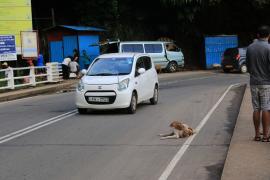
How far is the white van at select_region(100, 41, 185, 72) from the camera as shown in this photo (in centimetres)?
3547

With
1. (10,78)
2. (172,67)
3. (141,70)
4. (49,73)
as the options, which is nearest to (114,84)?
(141,70)

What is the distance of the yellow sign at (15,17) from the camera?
92.1 ft

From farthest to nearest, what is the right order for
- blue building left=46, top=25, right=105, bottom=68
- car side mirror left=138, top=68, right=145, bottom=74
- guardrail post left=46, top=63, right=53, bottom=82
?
blue building left=46, top=25, right=105, bottom=68 → guardrail post left=46, top=63, right=53, bottom=82 → car side mirror left=138, top=68, right=145, bottom=74

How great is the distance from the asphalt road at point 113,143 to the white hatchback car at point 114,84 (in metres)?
0.34

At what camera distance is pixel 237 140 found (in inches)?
384

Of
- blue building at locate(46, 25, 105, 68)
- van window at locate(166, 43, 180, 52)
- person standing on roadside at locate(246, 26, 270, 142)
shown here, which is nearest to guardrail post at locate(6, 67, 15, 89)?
blue building at locate(46, 25, 105, 68)

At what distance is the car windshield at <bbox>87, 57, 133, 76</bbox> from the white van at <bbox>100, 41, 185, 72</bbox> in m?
18.5

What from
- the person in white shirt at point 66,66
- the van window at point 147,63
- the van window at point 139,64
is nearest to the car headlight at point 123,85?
the van window at point 139,64

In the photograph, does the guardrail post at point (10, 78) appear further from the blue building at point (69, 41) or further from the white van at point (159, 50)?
the white van at point (159, 50)

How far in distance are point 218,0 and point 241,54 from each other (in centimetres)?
552

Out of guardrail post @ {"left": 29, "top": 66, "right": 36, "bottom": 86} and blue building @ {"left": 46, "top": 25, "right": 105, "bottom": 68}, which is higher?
blue building @ {"left": 46, "top": 25, "right": 105, "bottom": 68}

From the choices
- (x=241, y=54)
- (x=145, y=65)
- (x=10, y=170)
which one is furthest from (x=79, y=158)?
(x=241, y=54)

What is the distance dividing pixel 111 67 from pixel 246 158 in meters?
8.20

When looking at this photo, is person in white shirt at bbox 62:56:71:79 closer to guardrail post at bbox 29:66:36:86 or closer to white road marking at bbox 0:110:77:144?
guardrail post at bbox 29:66:36:86
